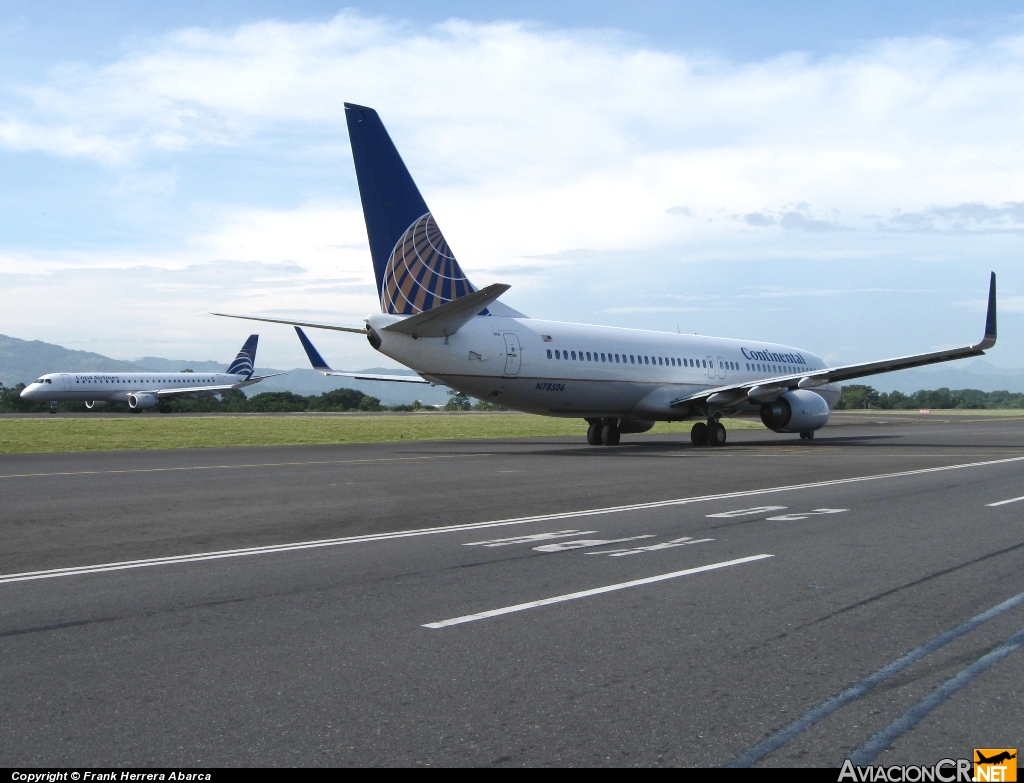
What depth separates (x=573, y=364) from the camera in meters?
29.1

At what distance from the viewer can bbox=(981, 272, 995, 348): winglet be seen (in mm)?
28984

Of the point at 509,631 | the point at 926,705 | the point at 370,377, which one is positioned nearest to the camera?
the point at 926,705

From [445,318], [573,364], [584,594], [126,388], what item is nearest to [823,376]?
[573,364]

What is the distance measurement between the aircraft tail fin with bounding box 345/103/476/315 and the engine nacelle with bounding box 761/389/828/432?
12719 mm

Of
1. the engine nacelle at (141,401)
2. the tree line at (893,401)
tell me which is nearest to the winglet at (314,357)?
the engine nacelle at (141,401)

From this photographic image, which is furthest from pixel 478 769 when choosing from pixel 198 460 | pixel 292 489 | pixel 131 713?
pixel 198 460

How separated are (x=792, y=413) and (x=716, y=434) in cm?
299

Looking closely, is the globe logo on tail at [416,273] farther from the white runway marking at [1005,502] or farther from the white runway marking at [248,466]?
the white runway marking at [1005,502]

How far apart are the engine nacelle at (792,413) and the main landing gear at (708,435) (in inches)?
70.9

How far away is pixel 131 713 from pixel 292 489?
38.3ft

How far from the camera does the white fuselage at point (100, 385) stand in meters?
72.1

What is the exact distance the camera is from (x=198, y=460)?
2372cm

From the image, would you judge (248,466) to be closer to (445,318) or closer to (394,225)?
(445,318)

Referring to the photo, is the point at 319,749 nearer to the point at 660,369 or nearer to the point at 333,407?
the point at 660,369
